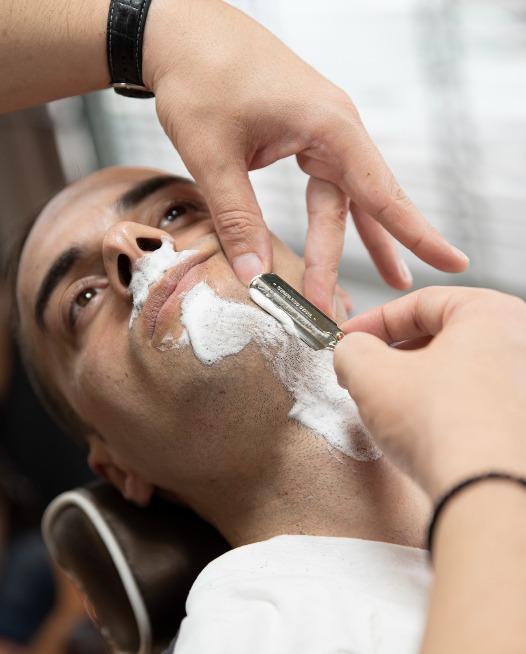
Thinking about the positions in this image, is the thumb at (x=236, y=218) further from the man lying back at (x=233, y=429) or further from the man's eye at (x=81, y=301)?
the man's eye at (x=81, y=301)

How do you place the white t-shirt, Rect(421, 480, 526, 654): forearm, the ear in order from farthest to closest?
1. the ear
2. the white t-shirt
3. Rect(421, 480, 526, 654): forearm

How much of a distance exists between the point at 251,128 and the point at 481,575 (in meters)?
0.90

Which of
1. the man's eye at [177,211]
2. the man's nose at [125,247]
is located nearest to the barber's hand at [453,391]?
the man's nose at [125,247]

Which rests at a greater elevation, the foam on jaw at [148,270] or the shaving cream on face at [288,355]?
the foam on jaw at [148,270]

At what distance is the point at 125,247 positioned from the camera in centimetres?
136

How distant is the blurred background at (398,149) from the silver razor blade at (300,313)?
1094mm

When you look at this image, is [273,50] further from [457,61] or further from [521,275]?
[521,275]

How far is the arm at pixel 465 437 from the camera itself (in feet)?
2.50

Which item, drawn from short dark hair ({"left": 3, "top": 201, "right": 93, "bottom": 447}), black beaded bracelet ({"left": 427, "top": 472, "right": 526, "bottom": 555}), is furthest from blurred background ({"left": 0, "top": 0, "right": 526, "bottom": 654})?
black beaded bracelet ({"left": 427, "top": 472, "right": 526, "bottom": 555})

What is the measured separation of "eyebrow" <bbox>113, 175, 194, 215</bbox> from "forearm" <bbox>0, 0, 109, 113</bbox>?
215mm

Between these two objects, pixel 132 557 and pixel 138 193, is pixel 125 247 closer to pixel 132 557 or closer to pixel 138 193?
pixel 138 193

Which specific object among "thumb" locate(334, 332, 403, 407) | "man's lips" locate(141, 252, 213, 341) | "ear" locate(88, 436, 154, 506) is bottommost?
"ear" locate(88, 436, 154, 506)

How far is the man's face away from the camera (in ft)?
4.26

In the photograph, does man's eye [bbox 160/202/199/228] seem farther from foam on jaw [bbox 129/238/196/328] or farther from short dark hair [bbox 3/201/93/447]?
short dark hair [bbox 3/201/93/447]
